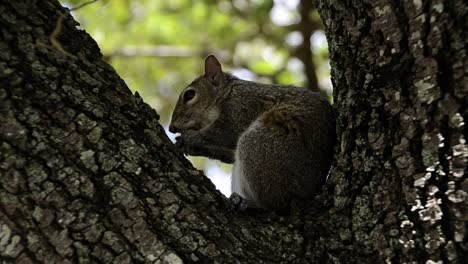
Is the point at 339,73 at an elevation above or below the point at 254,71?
below

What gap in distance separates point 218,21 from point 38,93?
434 centimetres

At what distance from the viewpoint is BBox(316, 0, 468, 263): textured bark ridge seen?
7.46 feet

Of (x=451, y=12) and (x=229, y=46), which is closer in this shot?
(x=451, y=12)

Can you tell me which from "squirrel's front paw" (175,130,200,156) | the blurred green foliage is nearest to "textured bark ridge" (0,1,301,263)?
"squirrel's front paw" (175,130,200,156)

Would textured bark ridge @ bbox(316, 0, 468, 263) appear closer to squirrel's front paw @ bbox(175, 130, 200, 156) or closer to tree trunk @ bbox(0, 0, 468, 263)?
tree trunk @ bbox(0, 0, 468, 263)

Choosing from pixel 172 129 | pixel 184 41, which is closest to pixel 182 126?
pixel 172 129

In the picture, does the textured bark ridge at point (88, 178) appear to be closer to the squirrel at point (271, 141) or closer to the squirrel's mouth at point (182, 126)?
the squirrel at point (271, 141)

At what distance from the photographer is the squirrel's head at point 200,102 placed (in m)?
4.91

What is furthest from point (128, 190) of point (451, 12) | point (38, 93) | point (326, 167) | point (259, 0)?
point (259, 0)

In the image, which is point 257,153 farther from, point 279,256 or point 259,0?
point 259,0

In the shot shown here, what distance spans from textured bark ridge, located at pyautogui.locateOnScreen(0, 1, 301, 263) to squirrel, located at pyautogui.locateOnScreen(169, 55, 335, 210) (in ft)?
2.59

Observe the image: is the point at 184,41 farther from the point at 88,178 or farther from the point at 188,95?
the point at 88,178

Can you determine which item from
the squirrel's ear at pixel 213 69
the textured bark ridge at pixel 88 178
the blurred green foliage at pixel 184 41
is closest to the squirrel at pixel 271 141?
the squirrel's ear at pixel 213 69

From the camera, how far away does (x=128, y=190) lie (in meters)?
2.41
